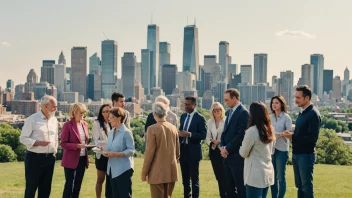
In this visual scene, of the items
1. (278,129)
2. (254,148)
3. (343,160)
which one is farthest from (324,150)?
(254,148)

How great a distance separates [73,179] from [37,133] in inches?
42.1

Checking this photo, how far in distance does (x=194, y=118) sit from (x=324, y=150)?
28.3 m

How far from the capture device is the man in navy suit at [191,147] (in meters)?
8.87

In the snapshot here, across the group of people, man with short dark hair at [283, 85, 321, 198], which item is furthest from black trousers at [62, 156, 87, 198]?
man with short dark hair at [283, 85, 321, 198]

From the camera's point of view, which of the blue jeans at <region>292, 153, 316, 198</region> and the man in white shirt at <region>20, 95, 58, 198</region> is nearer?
the blue jeans at <region>292, 153, 316, 198</region>

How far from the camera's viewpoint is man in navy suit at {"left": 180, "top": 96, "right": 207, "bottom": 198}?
887 cm

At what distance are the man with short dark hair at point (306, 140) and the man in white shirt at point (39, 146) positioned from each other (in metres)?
4.27

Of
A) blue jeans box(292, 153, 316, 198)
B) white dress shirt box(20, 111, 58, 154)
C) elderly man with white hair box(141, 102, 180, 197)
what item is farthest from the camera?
white dress shirt box(20, 111, 58, 154)

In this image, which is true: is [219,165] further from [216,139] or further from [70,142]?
[70,142]

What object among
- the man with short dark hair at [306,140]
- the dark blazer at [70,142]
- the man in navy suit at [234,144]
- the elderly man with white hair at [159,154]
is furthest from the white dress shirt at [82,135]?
the man with short dark hair at [306,140]

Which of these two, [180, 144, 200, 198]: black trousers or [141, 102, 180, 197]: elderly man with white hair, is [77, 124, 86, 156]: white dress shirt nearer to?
[141, 102, 180, 197]: elderly man with white hair

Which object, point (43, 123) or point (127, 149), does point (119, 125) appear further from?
point (43, 123)

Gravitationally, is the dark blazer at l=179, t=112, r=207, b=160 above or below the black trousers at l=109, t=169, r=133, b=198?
above

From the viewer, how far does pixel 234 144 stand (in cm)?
745
